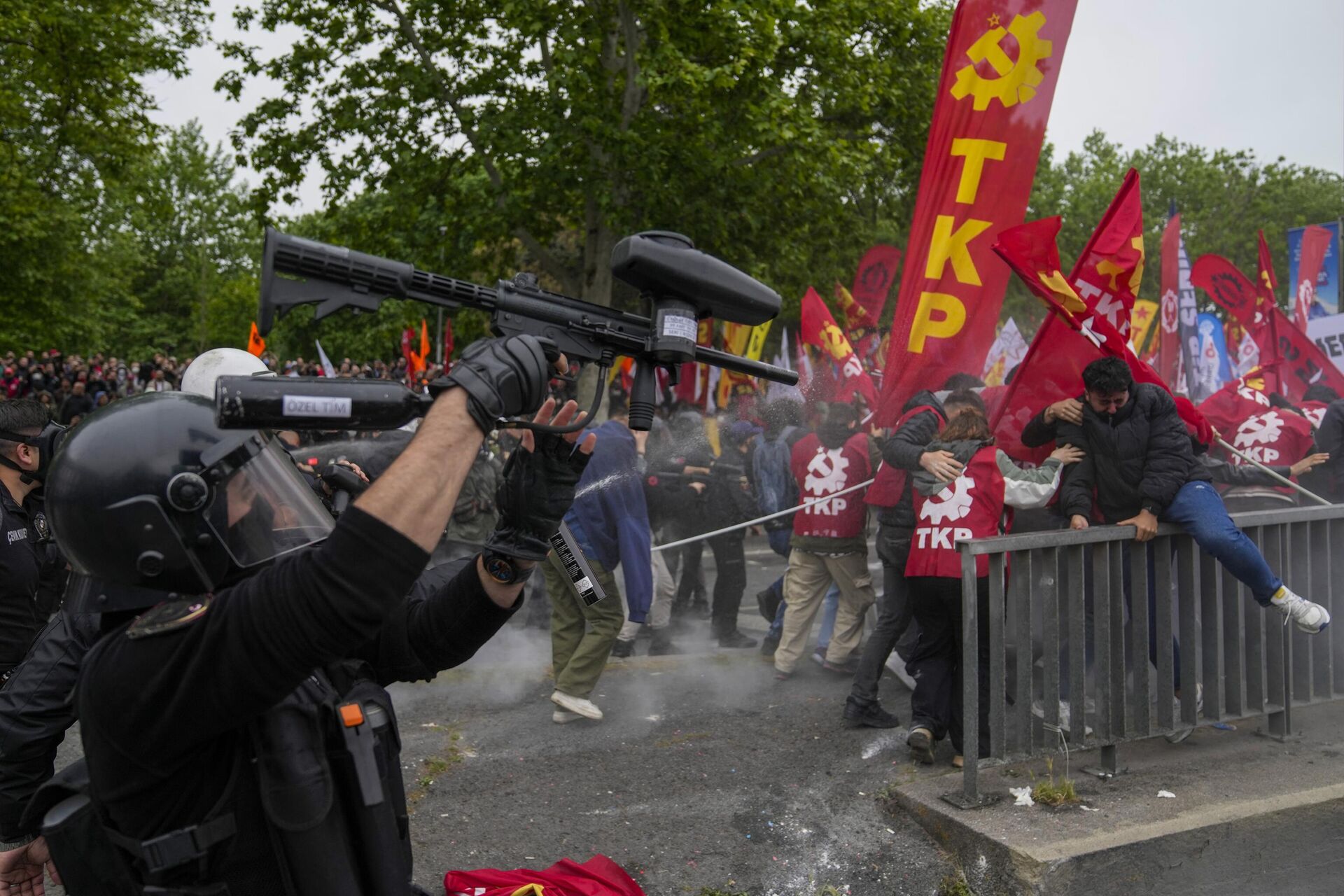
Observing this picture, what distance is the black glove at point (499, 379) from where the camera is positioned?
1721 millimetres

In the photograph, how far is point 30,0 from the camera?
13773mm

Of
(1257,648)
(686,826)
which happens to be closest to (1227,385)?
(1257,648)

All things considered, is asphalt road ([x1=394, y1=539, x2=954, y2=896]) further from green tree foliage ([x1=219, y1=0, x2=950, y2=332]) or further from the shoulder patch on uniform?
green tree foliage ([x1=219, y1=0, x2=950, y2=332])

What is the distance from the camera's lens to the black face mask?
440 cm

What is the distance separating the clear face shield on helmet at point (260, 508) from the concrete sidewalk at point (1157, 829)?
2902mm

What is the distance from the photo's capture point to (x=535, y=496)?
2.21 meters

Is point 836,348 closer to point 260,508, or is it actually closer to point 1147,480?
point 1147,480

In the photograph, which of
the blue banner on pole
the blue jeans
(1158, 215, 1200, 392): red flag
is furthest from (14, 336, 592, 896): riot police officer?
the blue banner on pole

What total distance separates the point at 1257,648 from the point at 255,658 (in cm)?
486

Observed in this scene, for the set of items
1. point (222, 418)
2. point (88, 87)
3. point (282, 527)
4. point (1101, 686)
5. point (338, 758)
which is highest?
point (88, 87)

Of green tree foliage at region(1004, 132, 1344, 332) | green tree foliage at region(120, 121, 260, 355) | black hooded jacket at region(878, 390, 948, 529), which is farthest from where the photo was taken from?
green tree foliage at region(120, 121, 260, 355)

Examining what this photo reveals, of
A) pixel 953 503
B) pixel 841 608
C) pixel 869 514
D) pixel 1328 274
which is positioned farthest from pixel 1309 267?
pixel 953 503

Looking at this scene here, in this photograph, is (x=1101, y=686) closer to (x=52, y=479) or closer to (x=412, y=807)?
(x=412, y=807)

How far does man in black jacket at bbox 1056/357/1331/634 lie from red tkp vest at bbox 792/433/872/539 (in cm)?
162
